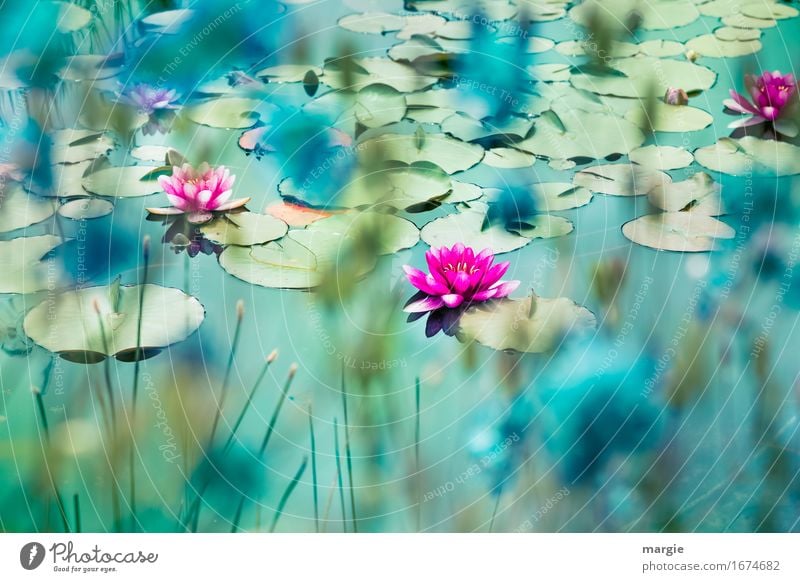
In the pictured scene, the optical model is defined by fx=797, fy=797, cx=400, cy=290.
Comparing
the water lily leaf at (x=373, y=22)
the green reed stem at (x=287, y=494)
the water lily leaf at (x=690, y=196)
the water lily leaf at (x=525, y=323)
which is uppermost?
the water lily leaf at (x=373, y=22)

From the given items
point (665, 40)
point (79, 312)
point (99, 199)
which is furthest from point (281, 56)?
point (665, 40)

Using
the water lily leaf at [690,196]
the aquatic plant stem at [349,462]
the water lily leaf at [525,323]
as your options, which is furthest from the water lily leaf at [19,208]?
the water lily leaf at [690,196]

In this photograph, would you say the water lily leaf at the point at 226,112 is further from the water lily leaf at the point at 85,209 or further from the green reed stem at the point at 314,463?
the green reed stem at the point at 314,463

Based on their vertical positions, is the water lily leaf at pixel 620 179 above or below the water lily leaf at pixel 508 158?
below

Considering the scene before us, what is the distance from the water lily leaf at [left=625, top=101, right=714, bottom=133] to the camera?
4.05 feet

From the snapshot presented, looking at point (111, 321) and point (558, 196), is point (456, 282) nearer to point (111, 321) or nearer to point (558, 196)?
point (558, 196)

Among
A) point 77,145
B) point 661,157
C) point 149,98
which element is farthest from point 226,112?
point 661,157

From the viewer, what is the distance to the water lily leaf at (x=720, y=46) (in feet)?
4.29

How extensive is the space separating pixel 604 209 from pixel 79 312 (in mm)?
747

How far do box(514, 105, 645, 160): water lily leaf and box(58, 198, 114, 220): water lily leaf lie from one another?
2.02 feet

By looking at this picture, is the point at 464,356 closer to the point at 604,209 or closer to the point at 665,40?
the point at 604,209

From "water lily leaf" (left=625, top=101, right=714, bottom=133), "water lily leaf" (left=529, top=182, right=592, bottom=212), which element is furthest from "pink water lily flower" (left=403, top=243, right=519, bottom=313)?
"water lily leaf" (left=625, top=101, right=714, bottom=133)

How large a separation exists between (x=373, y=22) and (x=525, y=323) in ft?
2.00

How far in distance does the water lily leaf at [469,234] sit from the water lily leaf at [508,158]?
0.10 meters
